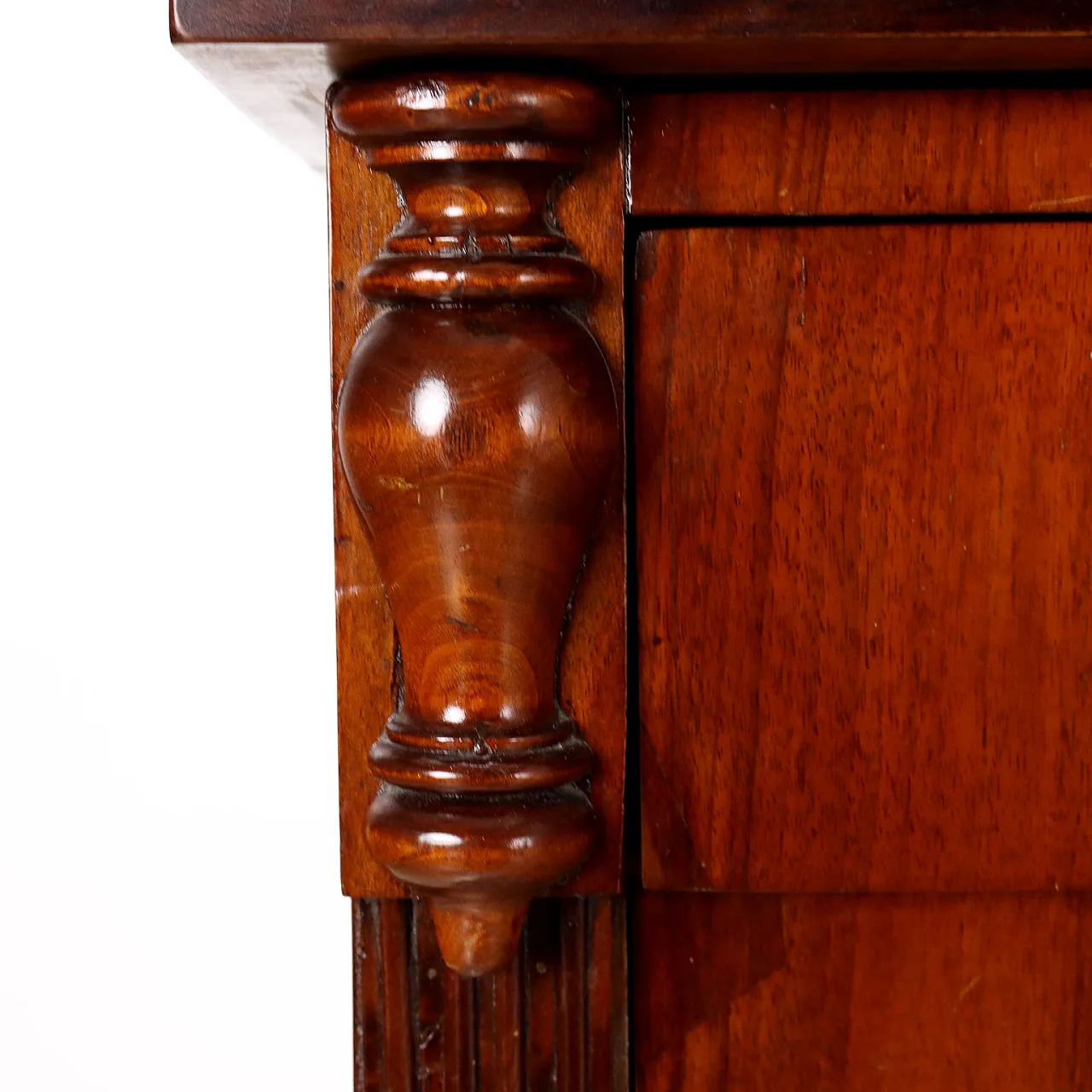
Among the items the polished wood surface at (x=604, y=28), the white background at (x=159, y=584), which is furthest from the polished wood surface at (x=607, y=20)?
the white background at (x=159, y=584)

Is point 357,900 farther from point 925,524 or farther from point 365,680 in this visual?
point 925,524

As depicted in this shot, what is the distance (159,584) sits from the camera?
0.94 m

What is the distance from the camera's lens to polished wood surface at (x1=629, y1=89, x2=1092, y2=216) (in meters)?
0.44

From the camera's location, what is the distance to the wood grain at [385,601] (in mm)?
443

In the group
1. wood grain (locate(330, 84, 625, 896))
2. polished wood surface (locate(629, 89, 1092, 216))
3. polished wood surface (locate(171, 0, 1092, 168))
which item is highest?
polished wood surface (locate(171, 0, 1092, 168))

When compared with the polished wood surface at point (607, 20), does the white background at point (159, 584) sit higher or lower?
lower

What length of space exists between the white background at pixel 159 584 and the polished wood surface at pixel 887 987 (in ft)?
1.66

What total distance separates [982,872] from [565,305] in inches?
8.7

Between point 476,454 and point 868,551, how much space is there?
0.42 ft

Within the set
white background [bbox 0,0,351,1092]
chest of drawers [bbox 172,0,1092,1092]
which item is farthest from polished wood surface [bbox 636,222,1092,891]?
white background [bbox 0,0,351,1092]

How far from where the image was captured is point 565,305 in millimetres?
437

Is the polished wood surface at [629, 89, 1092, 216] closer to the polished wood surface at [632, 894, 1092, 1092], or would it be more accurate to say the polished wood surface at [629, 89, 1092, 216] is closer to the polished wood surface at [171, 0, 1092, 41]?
the polished wood surface at [171, 0, 1092, 41]

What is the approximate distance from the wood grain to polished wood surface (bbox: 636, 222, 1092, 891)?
11 millimetres

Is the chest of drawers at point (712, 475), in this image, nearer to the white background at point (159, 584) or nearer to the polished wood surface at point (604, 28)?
the polished wood surface at point (604, 28)
